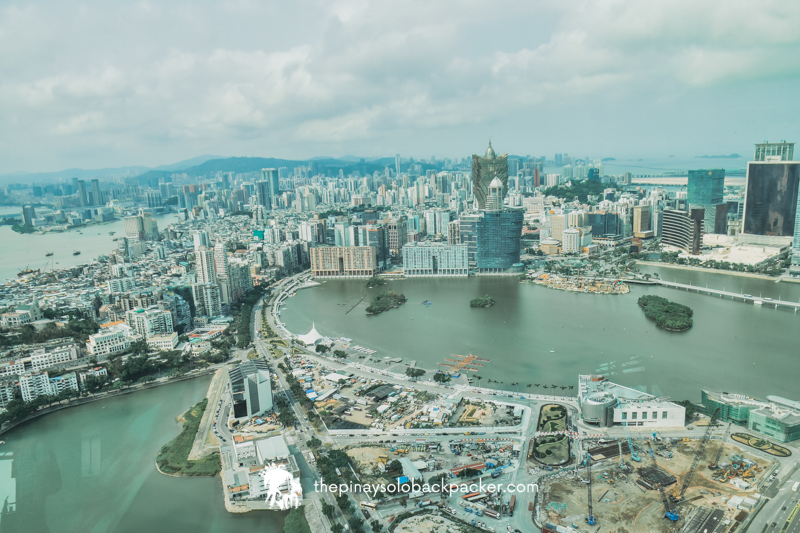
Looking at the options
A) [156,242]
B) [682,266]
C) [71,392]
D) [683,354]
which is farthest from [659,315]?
[156,242]

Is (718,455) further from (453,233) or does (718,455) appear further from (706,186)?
(706,186)

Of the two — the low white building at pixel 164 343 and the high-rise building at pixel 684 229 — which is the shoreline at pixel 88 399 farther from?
the high-rise building at pixel 684 229

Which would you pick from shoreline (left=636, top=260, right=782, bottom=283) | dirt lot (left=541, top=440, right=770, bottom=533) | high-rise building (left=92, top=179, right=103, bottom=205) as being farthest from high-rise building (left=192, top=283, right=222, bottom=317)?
high-rise building (left=92, top=179, right=103, bottom=205)

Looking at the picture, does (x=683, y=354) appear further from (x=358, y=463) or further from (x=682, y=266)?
(x=682, y=266)

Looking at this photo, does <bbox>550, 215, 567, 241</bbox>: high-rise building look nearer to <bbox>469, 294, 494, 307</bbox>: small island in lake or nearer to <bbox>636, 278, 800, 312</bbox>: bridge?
<bbox>636, 278, 800, 312</bbox>: bridge

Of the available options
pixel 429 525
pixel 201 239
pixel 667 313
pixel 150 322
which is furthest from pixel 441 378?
pixel 201 239
